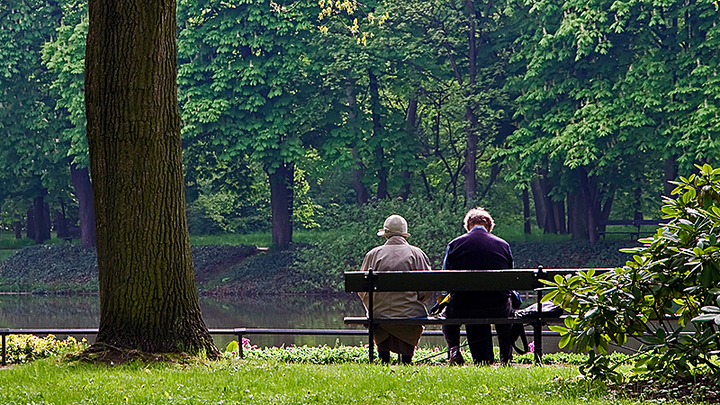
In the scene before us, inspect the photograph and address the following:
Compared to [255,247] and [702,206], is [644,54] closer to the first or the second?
[255,247]

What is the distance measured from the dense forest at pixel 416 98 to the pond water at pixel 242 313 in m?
4.30

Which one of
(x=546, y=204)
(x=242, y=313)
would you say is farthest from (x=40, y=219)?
(x=546, y=204)

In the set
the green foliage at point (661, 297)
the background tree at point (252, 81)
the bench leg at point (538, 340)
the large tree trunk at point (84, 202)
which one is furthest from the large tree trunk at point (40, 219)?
the green foliage at point (661, 297)

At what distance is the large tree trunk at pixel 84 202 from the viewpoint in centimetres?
3784

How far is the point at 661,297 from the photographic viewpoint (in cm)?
575

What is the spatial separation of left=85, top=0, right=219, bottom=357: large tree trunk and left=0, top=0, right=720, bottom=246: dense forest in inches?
779

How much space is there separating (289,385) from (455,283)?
2196 millimetres

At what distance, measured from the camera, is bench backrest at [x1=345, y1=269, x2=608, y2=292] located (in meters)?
7.88

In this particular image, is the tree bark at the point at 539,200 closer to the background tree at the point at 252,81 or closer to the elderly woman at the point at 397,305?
the background tree at the point at 252,81

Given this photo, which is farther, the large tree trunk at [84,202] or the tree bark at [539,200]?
the large tree trunk at [84,202]

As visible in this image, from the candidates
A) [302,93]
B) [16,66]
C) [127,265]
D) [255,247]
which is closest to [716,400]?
[127,265]

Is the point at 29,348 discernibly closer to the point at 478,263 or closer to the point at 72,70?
the point at 478,263

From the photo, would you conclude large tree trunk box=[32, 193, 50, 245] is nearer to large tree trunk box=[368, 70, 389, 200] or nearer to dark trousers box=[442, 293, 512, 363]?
large tree trunk box=[368, 70, 389, 200]

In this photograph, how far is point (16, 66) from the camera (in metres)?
36.8
